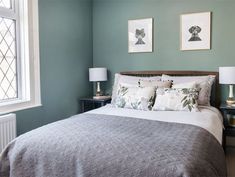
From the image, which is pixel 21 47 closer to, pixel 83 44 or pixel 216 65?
pixel 83 44

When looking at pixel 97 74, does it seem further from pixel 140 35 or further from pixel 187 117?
pixel 187 117

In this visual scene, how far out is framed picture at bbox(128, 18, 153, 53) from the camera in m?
3.88

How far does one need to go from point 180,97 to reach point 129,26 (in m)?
1.67

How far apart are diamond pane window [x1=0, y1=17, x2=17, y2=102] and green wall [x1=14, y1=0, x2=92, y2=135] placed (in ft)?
1.03

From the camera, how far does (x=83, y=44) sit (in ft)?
13.5

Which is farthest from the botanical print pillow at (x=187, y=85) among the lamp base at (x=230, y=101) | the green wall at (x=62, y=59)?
the green wall at (x=62, y=59)

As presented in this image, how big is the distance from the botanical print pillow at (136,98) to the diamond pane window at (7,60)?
→ 4.39ft

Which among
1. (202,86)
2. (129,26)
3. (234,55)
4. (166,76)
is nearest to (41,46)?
(129,26)

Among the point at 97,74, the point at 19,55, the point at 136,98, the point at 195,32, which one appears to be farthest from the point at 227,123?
the point at 19,55

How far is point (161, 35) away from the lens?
3.81 metres

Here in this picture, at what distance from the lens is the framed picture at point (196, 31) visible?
11.5ft

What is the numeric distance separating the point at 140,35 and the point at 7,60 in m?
2.02

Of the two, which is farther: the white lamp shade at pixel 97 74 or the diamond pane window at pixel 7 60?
the white lamp shade at pixel 97 74

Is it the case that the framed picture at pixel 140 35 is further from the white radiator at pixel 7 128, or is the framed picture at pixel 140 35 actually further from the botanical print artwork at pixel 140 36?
the white radiator at pixel 7 128
